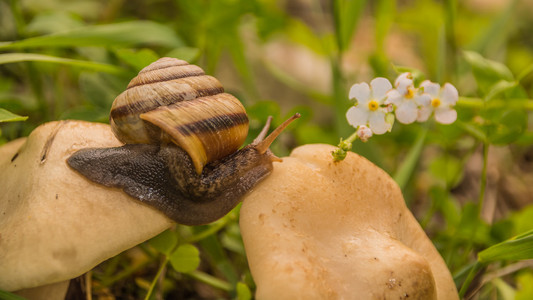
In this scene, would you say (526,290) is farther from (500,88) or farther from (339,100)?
(339,100)

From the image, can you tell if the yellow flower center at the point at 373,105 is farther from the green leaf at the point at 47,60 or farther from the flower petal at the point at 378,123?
the green leaf at the point at 47,60

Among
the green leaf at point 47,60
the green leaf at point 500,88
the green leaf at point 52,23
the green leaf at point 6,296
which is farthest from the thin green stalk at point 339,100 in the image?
the green leaf at point 6,296

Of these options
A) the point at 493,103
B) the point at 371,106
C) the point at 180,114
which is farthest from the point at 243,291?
the point at 493,103

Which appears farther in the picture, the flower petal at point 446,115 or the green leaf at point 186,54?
the green leaf at point 186,54

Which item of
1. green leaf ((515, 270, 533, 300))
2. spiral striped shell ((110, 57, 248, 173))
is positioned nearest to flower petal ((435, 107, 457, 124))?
spiral striped shell ((110, 57, 248, 173))

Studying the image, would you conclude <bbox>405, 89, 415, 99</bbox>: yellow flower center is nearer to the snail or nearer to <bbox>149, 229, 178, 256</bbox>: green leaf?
the snail

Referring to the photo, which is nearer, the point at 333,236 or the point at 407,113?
the point at 333,236
